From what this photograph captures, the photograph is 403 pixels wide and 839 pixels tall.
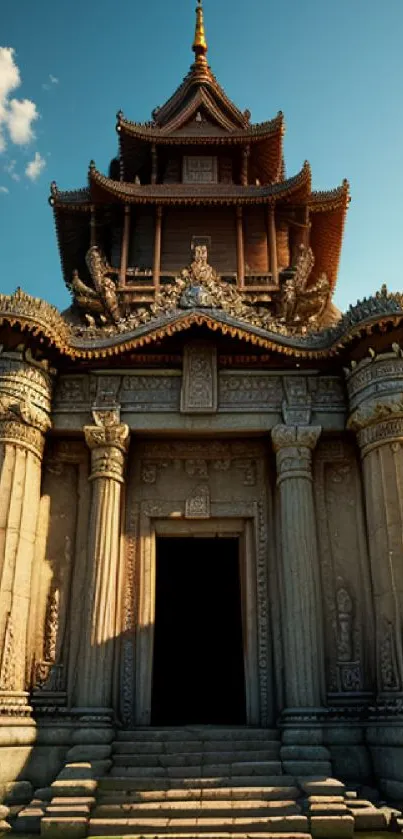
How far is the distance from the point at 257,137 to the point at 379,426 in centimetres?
1142

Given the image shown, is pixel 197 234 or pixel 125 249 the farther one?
pixel 197 234

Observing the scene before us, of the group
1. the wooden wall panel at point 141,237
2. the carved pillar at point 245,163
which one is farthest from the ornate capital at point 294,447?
the carved pillar at point 245,163

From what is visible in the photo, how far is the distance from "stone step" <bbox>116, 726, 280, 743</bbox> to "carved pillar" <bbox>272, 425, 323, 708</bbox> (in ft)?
1.75

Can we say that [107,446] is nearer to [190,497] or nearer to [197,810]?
[190,497]

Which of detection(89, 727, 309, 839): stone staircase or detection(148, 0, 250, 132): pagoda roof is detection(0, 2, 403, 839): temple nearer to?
detection(89, 727, 309, 839): stone staircase

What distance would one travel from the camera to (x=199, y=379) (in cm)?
1159

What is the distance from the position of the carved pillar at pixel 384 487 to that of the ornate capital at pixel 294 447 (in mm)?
684

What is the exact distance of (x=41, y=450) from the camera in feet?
36.7

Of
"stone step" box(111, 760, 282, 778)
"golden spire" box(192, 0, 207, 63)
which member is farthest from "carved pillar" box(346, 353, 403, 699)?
"golden spire" box(192, 0, 207, 63)

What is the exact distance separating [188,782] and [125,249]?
12.2 meters

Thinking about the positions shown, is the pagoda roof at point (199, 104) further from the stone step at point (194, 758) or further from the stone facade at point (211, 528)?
the stone step at point (194, 758)

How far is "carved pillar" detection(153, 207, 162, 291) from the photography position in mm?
16562

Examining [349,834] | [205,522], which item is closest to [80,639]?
[205,522]

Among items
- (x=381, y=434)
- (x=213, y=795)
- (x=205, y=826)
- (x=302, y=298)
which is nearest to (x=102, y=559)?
(x=213, y=795)
